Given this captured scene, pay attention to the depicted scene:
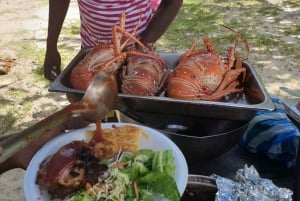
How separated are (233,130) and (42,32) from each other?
5471 mm

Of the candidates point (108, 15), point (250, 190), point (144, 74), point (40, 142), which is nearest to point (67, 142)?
point (40, 142)

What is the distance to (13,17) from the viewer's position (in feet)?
23.7

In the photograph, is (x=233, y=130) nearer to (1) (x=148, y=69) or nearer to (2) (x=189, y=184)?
(2) (x=189, y=184)

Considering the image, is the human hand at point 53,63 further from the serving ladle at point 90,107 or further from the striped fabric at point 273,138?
the striped fabric at point 273,138

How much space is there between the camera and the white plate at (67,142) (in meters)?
1.36

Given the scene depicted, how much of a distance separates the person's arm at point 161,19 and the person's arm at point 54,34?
1.86 ft

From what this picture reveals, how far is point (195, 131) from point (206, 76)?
29 centimetres

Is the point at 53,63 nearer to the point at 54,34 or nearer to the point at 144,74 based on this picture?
the point at 54,34

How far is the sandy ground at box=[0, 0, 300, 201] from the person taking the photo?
11.8 ft

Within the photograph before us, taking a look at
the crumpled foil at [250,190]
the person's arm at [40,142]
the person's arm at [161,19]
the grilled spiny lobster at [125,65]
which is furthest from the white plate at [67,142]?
the person's arm at [161,19]

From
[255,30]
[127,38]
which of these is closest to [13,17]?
[255,30]

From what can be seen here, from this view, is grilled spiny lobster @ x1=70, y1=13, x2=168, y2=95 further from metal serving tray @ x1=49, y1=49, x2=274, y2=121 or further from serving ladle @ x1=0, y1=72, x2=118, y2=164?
serving ladle @ x1=0, y1=72, x2=118, y2=164

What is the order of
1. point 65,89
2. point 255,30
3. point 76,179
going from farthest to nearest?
point 255,30, point 65,89, point 76,179

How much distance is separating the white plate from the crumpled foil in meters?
0.16
